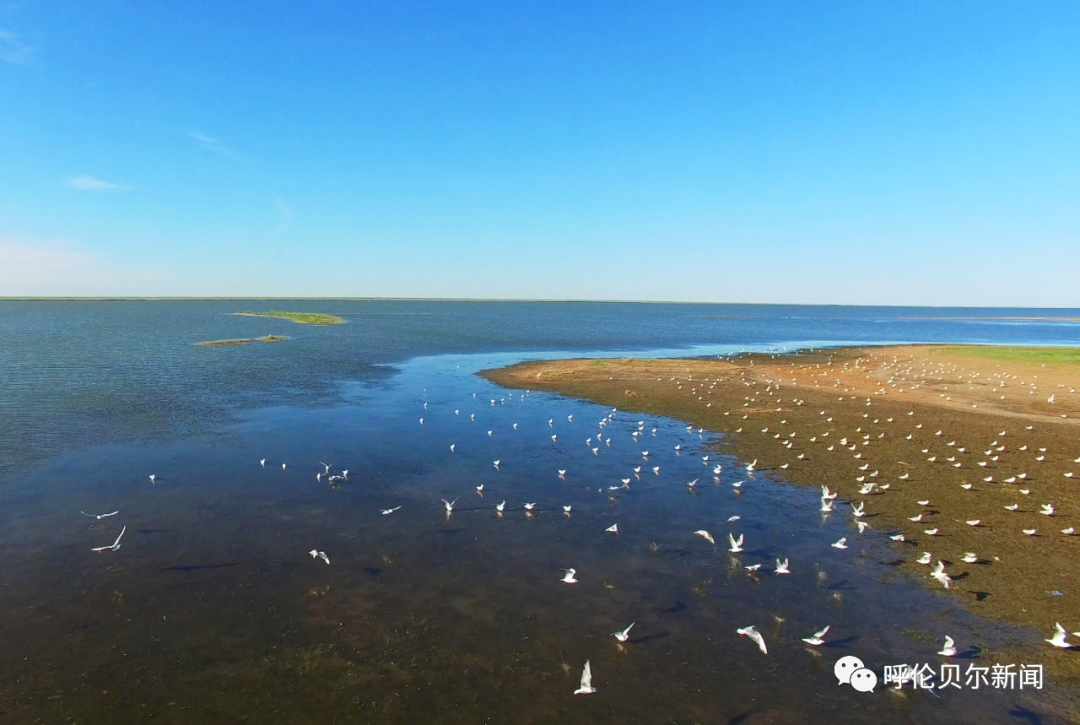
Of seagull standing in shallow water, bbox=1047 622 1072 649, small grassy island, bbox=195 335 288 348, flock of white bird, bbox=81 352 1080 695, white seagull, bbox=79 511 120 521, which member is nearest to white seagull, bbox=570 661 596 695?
flock of white bird, bbox=81 352 1080 695

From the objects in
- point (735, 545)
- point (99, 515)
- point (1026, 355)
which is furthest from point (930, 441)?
point (1026, 355)

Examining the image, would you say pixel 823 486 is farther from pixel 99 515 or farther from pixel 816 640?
pixel 99 515

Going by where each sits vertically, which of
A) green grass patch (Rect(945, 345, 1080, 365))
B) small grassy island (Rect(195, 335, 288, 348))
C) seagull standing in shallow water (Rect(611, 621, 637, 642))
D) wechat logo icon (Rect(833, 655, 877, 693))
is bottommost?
wechat logo icon (Rect(833, 655, 877, 693))

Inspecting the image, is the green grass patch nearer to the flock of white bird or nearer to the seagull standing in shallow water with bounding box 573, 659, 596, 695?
the flock of white bird

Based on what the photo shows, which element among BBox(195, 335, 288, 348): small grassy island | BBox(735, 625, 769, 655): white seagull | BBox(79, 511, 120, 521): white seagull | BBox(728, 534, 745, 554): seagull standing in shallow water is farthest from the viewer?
BBox(195, 335, 288, 348): small grassy island

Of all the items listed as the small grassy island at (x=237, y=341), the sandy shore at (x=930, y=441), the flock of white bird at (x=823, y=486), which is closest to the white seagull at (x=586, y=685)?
the flock of white bird at (x=823, y=486)

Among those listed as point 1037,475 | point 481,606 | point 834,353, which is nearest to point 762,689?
point 481,606

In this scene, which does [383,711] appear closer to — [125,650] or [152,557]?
[125,650]
